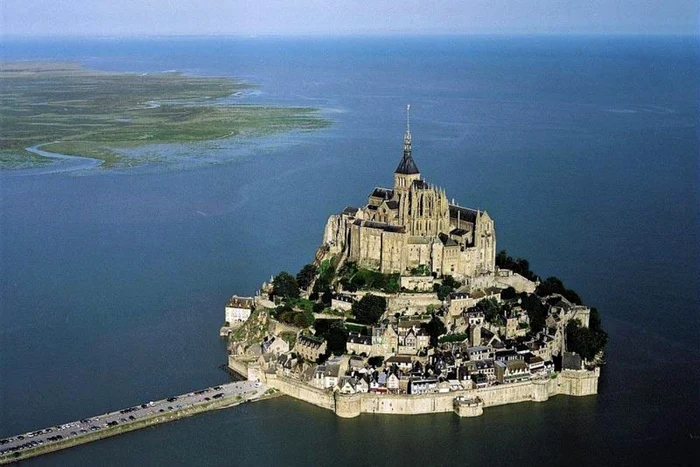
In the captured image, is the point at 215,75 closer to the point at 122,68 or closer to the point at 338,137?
the point at 122,68

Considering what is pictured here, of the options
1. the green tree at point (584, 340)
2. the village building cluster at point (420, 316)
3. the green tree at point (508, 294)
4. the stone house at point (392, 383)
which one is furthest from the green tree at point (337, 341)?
the green tree at point (584, 340)

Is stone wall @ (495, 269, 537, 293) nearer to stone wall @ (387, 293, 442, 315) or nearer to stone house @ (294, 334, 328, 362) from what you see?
stone wall @ (387, 293, 442, 315)

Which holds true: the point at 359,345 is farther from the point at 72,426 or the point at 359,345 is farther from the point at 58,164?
the point at 58,164

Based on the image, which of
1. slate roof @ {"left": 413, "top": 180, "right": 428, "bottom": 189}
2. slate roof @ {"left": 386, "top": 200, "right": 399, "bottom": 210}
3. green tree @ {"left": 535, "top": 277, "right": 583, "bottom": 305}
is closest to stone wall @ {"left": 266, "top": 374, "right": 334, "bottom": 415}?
slate roof @ {"left": 386, "top": 200, "right": 399, "bottom": 210}

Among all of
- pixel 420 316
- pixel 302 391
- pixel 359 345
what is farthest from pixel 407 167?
pixel 302 391

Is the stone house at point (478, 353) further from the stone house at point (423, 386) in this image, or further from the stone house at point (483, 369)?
the stone house at point (423, 386)
